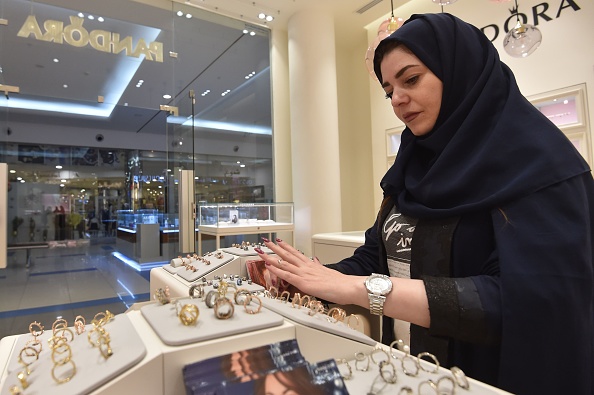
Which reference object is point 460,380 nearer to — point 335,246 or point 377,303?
point 377,303

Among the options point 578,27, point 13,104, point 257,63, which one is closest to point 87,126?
point 13,104

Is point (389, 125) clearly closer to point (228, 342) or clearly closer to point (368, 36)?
point (368, 36)

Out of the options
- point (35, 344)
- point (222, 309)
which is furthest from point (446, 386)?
point (35, 344)

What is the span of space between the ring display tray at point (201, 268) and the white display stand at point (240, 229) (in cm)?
204

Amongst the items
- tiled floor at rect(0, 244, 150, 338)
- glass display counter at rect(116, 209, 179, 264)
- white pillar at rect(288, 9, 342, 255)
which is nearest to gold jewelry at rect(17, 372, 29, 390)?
tiled floor at rect(0, 244, 150, 338)

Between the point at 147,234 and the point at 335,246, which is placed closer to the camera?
the point at 335,246

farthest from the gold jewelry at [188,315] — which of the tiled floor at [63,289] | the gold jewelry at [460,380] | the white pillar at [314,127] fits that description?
the white pillar at [314,127]

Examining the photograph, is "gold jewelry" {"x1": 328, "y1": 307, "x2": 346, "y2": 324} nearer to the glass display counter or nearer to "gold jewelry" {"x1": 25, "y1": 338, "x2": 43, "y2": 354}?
"gold jewelry" {"x1": 25, "y1": 338, "x2": 43, "y2": 354}

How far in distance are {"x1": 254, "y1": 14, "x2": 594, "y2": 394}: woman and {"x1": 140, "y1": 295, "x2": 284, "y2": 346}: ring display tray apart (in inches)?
7.1

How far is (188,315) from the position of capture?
601mm

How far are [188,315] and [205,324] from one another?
51 millimetres

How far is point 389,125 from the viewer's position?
477 centimetres

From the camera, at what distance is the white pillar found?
4.57 meters

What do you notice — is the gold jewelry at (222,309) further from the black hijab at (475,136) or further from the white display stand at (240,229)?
the white display stand at (240,229)
